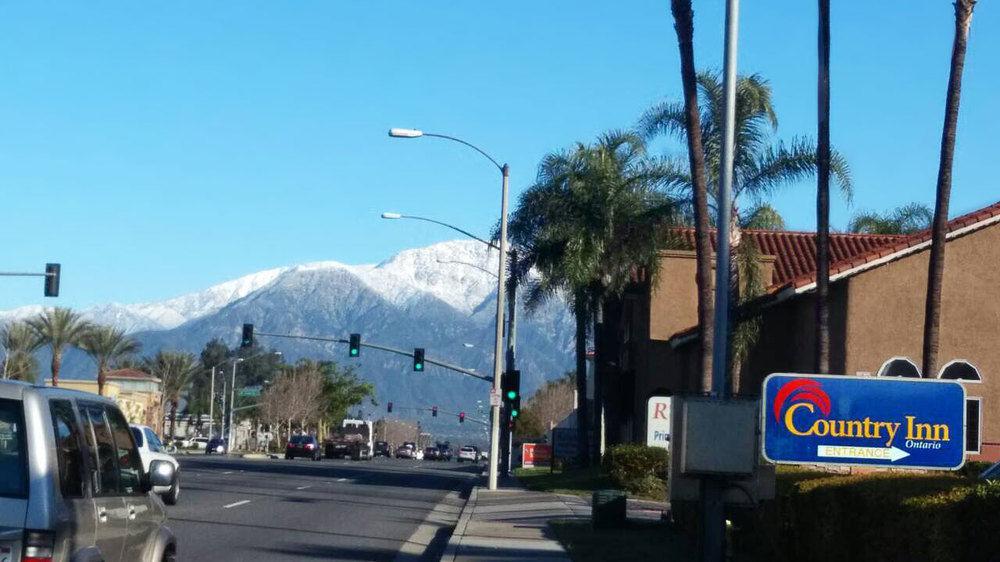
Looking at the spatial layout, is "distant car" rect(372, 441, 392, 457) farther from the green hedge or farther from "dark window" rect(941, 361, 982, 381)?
the green hedge

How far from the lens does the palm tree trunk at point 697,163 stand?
22.9 m

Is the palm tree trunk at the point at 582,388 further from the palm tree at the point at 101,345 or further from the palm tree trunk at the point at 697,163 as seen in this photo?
the palm tree at the point at 101,345

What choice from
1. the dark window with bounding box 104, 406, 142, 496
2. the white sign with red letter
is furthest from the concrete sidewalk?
the dark window with bounding box 104, 406, 142, 496

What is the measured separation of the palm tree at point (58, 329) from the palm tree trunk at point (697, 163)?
4711cm

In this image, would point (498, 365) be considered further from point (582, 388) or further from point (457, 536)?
point (457, 536)

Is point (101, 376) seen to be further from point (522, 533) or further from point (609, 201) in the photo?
point (522, 533)

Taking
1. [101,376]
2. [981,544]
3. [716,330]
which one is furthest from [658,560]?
[101,376]

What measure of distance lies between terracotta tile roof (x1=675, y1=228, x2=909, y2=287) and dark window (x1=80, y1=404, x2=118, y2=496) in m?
33.6

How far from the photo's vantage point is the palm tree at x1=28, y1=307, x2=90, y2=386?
67125mm

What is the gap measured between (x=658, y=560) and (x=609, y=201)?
88.2ft

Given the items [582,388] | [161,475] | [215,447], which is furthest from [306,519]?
Answer: [215,447]

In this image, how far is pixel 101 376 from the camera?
71188mm

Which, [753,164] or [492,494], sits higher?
Answer: [753,164]

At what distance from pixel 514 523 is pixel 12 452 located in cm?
1750
